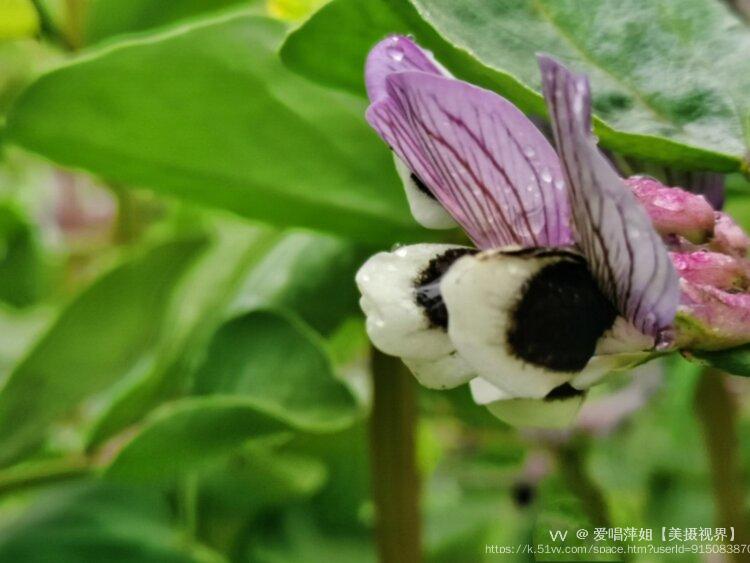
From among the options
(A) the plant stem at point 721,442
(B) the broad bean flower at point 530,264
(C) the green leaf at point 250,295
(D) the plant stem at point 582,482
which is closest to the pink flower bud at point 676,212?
(B) the broad bean flower at point 530,264

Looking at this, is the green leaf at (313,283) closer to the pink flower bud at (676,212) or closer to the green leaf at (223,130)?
the green leaf at (223,130)

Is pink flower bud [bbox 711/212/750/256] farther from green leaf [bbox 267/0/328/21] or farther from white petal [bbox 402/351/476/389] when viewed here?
green leaf [bbox 267/0/328/21]

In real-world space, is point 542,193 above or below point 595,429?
above

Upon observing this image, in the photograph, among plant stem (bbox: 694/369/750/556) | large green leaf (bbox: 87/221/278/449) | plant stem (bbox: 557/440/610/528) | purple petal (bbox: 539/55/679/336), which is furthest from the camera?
plant stem (bbox: 694/369/750/556)

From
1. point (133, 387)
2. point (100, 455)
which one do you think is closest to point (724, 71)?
point (133, 387)

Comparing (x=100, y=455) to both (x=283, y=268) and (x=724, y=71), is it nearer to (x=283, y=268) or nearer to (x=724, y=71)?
(x=283, y=268)

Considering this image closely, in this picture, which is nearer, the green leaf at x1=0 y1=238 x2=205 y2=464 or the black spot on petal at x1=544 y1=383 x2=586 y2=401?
the black spot on petal at x1=544 y1=383 x2=586 y2=401

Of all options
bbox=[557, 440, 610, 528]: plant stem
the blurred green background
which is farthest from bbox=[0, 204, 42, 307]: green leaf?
bbox=[557, 440, 610, 528]: plant stem
